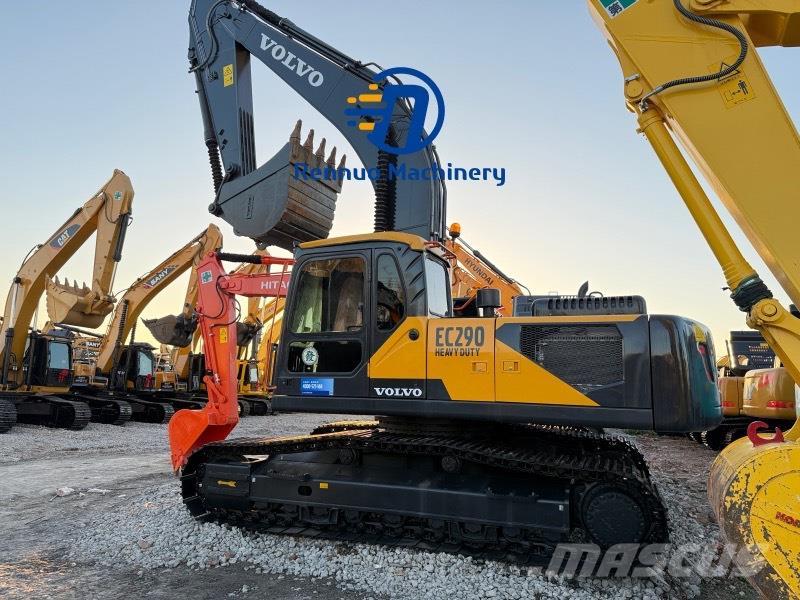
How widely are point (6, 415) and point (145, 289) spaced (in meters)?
6.36

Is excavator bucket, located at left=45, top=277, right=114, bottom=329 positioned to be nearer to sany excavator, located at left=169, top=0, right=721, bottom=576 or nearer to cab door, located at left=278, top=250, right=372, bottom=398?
sany excavator, located at left=169, top=0, right=721, bottom=576

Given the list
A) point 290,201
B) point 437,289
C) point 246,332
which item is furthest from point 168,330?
point 246,332

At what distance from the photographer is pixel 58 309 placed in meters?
15.9

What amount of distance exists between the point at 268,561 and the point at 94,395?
15.2 meters

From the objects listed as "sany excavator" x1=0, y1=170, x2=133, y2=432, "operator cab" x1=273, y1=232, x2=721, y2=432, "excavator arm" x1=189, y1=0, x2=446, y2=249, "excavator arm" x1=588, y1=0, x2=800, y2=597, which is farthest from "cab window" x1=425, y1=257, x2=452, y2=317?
"sany excavator" x1=0, y1=170, x2=133, y2=432

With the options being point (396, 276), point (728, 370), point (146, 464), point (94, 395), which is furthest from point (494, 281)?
point (94, 395)

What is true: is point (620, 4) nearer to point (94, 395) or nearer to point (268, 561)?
point (268, 561)

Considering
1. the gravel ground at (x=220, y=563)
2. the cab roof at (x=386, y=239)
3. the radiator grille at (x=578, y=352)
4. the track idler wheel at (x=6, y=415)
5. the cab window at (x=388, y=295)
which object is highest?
the cab roof at (x=386, y=239)

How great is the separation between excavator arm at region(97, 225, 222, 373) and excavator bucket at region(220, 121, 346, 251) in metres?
11.9

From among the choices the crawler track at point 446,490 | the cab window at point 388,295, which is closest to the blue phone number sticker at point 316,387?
the crawler track at point 446,490

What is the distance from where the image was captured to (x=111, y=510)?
645 centimetres

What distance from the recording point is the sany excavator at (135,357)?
59.5ft

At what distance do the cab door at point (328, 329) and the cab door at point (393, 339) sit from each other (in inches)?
3.3

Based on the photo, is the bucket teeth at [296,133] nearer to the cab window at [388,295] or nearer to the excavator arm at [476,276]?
the cab window at [388,295]
